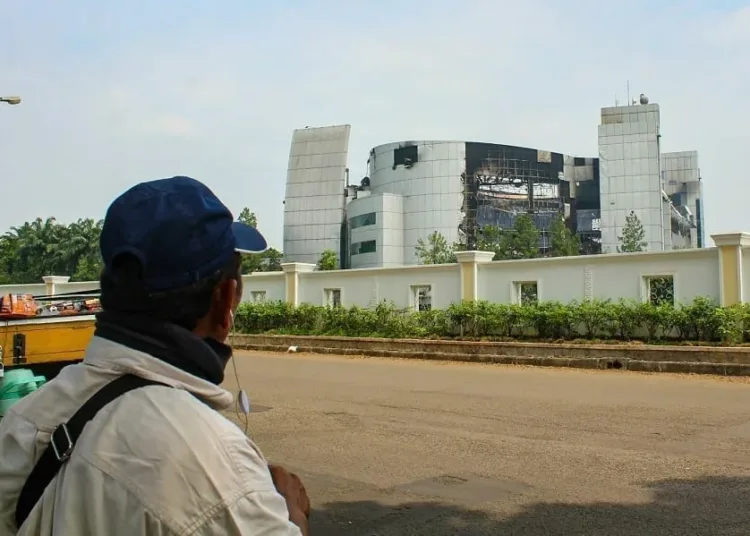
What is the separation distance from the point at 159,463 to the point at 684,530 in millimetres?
4431

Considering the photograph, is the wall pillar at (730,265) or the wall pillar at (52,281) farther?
the wall pillar at (52,281)

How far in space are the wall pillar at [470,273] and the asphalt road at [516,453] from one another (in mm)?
8037

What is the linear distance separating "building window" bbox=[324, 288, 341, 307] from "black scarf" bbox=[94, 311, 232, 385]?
78.2ft

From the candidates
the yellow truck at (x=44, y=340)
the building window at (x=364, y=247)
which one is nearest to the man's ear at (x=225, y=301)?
the yellow truck at (x=44, y=340)

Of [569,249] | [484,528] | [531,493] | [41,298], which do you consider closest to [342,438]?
[531,493]

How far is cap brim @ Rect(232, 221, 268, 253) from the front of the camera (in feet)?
4.76

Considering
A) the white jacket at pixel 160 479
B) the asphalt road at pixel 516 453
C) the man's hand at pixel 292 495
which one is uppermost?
the white jacket at pixel 160 479

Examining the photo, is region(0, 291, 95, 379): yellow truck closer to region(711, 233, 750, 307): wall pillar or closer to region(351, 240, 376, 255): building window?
region(711, 233, 750, 307): wall pillar

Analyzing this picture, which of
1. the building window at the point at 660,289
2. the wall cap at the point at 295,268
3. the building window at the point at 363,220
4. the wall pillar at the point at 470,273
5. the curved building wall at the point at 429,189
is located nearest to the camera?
the building window at the point at 660,289

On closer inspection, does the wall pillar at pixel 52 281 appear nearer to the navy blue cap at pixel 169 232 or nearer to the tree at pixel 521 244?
the tree at pixel 521 244

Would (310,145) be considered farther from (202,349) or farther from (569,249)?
(202,349)

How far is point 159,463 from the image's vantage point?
1.16 m

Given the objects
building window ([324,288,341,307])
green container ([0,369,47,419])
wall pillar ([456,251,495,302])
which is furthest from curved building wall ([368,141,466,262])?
green container ([0,369,47,419])

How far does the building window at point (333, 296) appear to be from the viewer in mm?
25344
